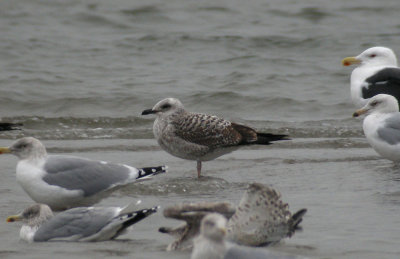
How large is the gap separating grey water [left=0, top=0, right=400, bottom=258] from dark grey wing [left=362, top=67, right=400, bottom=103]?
2.09ft

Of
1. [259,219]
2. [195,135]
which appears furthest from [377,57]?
[259,219]

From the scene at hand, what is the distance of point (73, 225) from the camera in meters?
5.46

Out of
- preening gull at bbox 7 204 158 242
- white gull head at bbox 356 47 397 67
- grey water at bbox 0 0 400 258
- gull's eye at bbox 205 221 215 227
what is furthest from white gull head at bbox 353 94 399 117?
gull's eye at bbox 205 221 215 227

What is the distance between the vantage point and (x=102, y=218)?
5469mm

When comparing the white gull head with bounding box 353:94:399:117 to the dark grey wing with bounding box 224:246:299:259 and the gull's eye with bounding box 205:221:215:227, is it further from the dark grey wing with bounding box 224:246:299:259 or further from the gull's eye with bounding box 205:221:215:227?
the gull's eye with bounding box 205:221:215:227

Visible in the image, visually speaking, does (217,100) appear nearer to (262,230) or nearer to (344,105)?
(344,105)

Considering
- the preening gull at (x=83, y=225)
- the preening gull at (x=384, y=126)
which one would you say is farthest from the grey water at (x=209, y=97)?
the preening gull at (x=384, y=126)

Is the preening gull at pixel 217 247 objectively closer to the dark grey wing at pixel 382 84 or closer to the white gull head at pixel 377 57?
the dark grey wing at pixel 382 84

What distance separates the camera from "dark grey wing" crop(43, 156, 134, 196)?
6.43 metres

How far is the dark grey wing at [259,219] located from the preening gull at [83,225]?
76 cm

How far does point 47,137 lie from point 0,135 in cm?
62

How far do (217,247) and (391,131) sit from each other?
15.7 ft

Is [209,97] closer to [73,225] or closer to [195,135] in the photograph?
[195,135]

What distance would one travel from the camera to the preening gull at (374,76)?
1049cm
